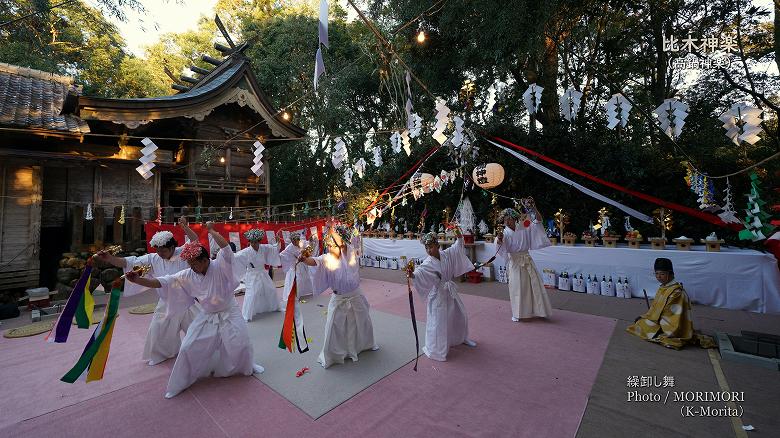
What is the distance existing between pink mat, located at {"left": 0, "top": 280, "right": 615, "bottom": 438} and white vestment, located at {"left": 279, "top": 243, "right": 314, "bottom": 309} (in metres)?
1.20

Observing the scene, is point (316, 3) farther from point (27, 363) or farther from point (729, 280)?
point (729, 280)

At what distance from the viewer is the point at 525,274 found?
5.47 metres

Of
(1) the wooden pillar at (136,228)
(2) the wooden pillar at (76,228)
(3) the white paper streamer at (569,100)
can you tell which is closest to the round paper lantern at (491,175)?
(3) the white paper streamer at (569,100)

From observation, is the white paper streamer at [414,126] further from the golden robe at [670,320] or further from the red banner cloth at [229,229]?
the golden robe at [670,320]

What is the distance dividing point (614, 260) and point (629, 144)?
361cm

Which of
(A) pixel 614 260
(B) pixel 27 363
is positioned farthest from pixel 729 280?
(B) pixel 27 363

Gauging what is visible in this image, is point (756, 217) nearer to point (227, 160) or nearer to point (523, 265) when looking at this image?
point (523, 265)

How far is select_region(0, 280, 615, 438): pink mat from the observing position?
2.72 m

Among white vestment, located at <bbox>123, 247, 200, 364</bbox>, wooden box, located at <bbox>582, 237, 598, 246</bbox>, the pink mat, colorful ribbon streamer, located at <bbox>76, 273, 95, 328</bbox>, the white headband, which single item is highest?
the white headband

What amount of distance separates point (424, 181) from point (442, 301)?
495cm

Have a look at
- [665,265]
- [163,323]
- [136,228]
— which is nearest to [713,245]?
[665,265]

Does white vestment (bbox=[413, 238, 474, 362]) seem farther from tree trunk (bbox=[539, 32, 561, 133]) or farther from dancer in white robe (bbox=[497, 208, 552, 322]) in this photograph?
tree trunk (bbox=[539, 32, 561, 133])

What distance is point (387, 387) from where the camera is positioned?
Result: 132 inches

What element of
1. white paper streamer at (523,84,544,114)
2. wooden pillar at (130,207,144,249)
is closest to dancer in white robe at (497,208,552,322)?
white paper streamer at (523,84,544,114)
